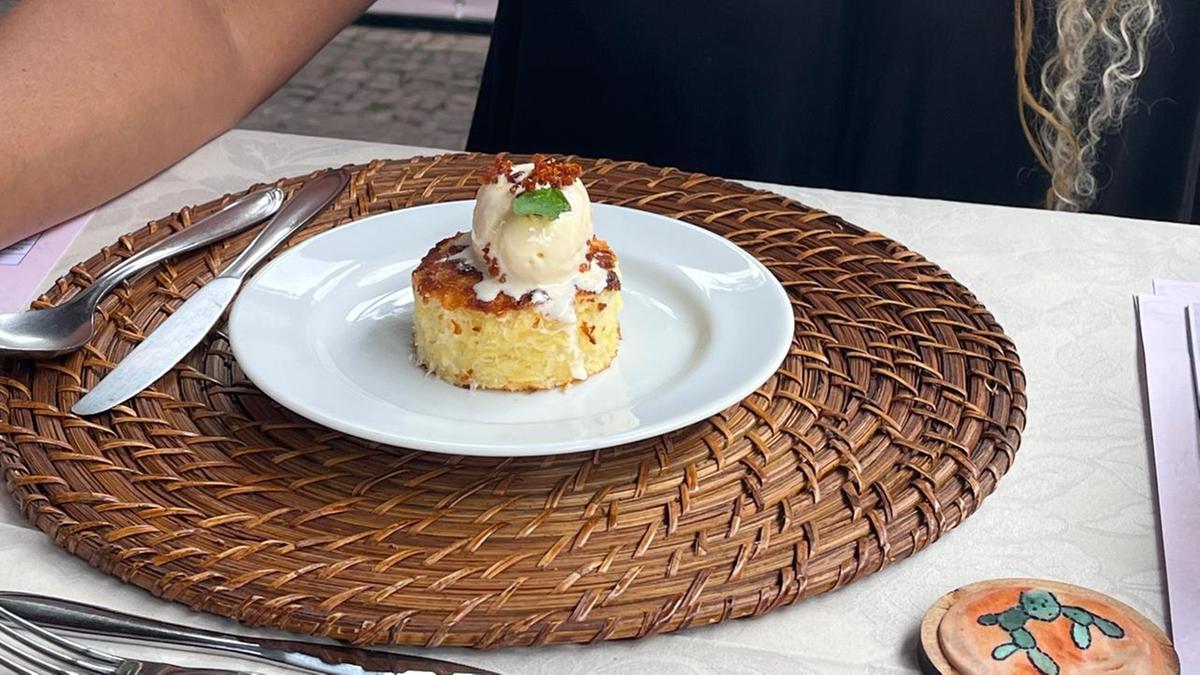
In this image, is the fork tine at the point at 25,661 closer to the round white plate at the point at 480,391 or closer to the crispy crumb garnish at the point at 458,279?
the round white plate at the point at 480,391

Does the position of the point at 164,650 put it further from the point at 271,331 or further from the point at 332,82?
the point at 332,82

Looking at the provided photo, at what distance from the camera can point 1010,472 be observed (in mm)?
855

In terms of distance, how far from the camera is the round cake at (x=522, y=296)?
93cm

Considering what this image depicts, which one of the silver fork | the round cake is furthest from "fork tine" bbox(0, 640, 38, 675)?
the round cake

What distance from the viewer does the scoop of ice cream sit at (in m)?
0.93

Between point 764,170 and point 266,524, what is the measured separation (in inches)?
41.6

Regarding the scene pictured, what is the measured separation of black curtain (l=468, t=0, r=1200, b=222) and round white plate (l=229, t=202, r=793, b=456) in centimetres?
57

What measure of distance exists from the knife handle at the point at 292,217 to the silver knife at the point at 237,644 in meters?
0.40

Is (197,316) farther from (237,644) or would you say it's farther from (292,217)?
(237,644)

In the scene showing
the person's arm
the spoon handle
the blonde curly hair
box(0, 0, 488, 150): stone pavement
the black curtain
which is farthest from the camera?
box(0, 0, 488, 150): stone pavement

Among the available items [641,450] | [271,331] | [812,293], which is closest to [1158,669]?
[641,450]

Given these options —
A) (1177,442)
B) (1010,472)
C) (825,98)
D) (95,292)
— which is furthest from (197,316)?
(825,98)

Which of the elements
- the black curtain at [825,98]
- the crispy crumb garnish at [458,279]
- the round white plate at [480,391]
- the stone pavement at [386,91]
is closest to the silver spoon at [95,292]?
the round white plate at [480,391]

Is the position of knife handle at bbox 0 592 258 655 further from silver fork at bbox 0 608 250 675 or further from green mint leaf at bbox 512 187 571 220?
green mint leaf at bbox 512 187 571 220
